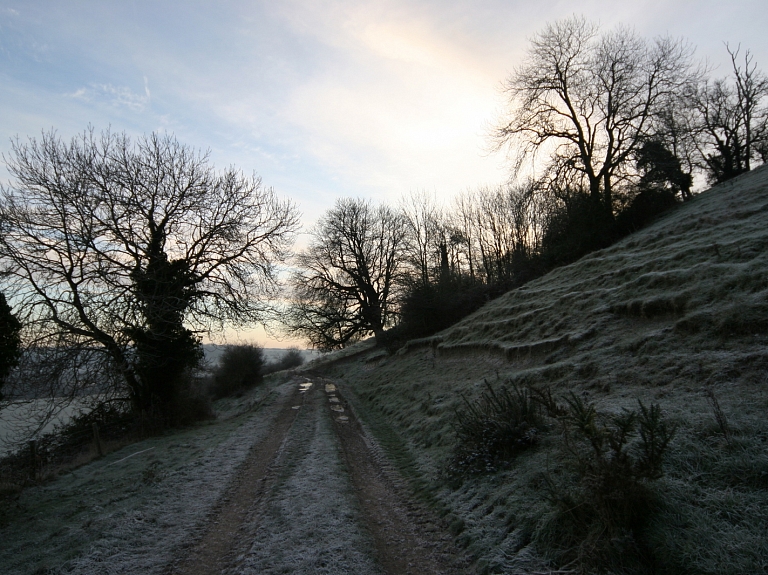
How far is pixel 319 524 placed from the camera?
5.88 metres

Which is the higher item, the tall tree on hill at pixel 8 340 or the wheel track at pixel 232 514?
the tall tree on hill at pixel 8 340

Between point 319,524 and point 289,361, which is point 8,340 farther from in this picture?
point 289,361

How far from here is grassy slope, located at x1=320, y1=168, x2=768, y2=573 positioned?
4.00 metres

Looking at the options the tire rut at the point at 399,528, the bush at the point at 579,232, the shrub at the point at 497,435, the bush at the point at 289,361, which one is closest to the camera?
the tire rut at the point at 399,528

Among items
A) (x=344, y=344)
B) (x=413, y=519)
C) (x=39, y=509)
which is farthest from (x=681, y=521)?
(x=344, y=344)

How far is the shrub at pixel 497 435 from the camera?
6.84m

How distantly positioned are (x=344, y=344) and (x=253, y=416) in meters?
22.3

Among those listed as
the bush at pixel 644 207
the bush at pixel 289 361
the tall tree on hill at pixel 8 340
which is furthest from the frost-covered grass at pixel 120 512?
the bush at pixel 289 361

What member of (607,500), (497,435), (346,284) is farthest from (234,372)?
(607,500)

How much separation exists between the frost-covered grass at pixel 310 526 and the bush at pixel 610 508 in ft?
6.92

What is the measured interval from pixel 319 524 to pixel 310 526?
0.12 m

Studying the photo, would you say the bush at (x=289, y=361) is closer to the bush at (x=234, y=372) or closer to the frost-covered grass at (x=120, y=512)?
the bush at (x=234, y=372)

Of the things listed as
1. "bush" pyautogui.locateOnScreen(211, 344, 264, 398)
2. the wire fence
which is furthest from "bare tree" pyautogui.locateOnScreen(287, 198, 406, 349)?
the wire fence

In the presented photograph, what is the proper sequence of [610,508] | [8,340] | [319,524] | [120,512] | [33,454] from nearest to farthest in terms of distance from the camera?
[610,508]
[319,524]
[120,512]
[33,454]
[8,340]
